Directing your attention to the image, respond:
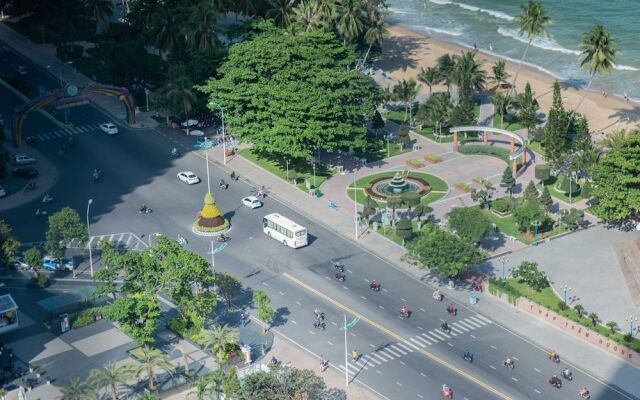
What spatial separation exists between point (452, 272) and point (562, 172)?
42.5m

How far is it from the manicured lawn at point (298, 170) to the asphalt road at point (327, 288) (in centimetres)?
632

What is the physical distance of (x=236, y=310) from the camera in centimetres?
15400

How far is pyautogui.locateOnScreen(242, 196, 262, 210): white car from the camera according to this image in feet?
594

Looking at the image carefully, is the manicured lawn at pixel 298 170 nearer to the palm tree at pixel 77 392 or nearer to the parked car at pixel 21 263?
the parked car at pixel 21 263

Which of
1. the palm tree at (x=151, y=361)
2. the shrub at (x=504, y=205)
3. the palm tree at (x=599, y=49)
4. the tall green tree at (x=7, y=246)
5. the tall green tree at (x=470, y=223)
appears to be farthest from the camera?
the palm tree at (x=599, y=49)

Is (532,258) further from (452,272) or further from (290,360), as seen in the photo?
(290,360)

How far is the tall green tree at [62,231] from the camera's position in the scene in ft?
531

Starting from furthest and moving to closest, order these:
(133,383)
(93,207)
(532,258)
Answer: (93,207), (532,258), (133,383)

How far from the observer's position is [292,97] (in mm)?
187875

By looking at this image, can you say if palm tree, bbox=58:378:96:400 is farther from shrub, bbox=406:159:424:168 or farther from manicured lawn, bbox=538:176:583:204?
manicured lawn, bbox=538:176:583:204

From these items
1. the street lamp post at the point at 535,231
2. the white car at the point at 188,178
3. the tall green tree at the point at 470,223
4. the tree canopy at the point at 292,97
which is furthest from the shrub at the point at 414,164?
the white car at the point at 188,178

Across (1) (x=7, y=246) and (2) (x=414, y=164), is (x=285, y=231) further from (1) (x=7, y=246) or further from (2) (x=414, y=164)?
(1) (x=7, y=246)

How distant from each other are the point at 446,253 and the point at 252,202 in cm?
3766

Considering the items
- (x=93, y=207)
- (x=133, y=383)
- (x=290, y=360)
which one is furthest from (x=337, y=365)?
(x=93, y=207)
